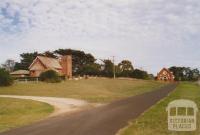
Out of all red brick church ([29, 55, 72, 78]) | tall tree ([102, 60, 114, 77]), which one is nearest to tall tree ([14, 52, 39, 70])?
red brick church ([29, 55, 72, 78])

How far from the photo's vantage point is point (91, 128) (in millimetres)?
19859

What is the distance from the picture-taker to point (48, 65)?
4259 inches

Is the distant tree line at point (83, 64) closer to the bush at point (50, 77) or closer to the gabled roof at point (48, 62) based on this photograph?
the gabled roof at point (48, 62)

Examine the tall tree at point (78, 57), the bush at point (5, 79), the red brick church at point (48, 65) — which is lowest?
the bush at point (5, 79)

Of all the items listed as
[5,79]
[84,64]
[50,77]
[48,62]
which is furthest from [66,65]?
[5,79]

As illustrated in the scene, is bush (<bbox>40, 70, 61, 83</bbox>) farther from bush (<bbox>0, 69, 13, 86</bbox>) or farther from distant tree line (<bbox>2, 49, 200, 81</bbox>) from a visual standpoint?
distant tree line (<bbox>2, 49, 200, 81</bbox>)

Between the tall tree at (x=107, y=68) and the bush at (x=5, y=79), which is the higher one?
the tall tree at (x=107, y=68)

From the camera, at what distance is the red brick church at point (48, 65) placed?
107 meters

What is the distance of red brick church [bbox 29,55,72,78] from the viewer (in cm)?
10675

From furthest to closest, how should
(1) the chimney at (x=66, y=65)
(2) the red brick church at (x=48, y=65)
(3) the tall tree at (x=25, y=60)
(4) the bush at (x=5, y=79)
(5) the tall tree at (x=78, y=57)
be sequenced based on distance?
(5) the tall tree at (x=78, y=57)
(3) the tall tree at (x=25, y=60)
(1) the chimney at (x=66, y=65)
(2) the red brick church at (x=48, y=65)
(4) the bush at (x=5, y=79)

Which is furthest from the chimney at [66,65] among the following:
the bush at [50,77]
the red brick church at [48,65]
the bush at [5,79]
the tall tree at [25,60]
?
the bush at [5,79]

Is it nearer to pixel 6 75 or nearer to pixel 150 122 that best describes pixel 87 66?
pixel 6 75

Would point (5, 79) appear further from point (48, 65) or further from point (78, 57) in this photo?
point (78, 57)

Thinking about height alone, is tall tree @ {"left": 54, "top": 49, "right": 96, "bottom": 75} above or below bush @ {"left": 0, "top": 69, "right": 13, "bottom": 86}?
above
